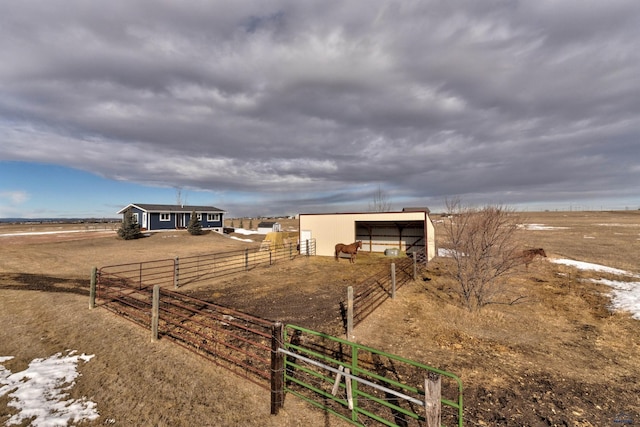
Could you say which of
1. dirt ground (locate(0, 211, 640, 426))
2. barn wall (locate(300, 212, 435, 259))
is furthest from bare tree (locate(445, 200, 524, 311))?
barn wall (locate(300, 212, 435, 259))

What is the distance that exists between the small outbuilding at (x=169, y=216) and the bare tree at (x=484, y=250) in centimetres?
3775

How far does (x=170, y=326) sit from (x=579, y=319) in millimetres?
13709

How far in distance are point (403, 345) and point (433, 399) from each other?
435 cm

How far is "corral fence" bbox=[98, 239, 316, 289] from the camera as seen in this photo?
1346 cm

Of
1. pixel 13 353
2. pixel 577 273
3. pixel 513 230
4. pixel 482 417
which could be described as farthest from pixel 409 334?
pixel 577 273

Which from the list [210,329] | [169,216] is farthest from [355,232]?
[169,216]

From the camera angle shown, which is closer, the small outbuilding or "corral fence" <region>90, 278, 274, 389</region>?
"corral fence" <region>90, 278, 274, 389</region>

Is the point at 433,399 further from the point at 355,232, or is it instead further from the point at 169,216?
the point at 169,216

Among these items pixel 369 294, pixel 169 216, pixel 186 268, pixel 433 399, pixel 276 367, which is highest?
pixel 169 216

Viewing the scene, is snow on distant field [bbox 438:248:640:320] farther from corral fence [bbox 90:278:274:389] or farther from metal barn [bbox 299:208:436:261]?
corral fence [bbox 90:278:274:389]

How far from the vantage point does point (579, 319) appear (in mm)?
9797

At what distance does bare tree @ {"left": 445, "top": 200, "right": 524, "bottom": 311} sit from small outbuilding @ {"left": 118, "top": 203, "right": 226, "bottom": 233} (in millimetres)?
37753

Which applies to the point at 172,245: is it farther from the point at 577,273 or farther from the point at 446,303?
the point at 577,273

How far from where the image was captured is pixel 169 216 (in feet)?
145
